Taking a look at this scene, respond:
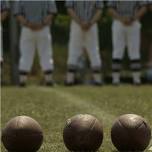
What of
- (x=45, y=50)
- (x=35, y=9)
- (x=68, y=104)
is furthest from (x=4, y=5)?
(x=68, y=104)

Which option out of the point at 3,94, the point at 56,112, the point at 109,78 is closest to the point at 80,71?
the point at 109,78

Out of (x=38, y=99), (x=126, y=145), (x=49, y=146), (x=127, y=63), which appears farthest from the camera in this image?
(x=127, y=63)

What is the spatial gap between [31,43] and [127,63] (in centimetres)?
824

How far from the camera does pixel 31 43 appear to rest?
11984 mm

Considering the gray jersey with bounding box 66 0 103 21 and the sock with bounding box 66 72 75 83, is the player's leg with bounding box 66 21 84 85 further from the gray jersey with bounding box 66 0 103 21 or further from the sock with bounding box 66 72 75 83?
the gray jersey with bounding box 66 0 103 21

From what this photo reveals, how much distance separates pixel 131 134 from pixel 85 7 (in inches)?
260

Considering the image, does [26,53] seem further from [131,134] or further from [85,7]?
[131,134]

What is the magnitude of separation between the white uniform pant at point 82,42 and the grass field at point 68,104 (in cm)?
77

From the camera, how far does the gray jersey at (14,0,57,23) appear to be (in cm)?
1182

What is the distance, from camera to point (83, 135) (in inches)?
222

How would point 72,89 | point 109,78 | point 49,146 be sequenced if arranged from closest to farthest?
point 49,146
point 72,89
point 109,78

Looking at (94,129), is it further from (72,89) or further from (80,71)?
(80,71)

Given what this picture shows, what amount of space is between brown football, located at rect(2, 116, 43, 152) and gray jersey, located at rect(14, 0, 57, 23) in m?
6.22

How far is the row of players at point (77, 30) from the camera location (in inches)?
467
